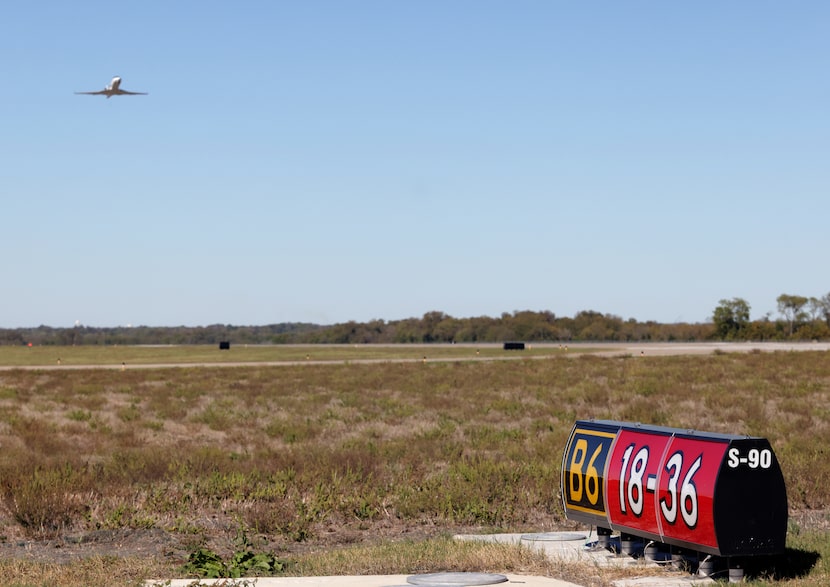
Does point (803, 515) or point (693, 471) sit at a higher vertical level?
point (693, 471)

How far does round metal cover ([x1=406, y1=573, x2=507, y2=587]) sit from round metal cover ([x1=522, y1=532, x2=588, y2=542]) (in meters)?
2.55

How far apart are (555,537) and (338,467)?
6.70 metres

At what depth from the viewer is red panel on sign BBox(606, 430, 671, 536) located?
11.4m

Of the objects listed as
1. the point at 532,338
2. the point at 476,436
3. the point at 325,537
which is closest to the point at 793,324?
the point at 532,338

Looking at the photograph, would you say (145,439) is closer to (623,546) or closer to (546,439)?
(546,439)

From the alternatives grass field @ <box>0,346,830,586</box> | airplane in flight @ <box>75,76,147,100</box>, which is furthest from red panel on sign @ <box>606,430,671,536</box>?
airplane in flight @ <box>75,76,147,100</box>

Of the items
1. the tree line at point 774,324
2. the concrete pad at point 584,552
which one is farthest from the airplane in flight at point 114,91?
the tree line at point 774,324

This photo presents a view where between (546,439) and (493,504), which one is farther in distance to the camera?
(546,439)

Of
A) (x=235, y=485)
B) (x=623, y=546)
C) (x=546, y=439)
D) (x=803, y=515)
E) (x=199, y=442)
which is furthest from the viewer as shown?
(x=199, y=442)

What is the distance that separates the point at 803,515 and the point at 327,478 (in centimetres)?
823

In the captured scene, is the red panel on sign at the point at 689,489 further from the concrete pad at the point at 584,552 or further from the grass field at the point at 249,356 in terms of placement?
the grass field at the point at 249,356

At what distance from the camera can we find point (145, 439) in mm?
26812

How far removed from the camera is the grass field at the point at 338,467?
1290cm

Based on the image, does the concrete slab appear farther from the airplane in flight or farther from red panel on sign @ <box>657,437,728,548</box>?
the airplane in flight
